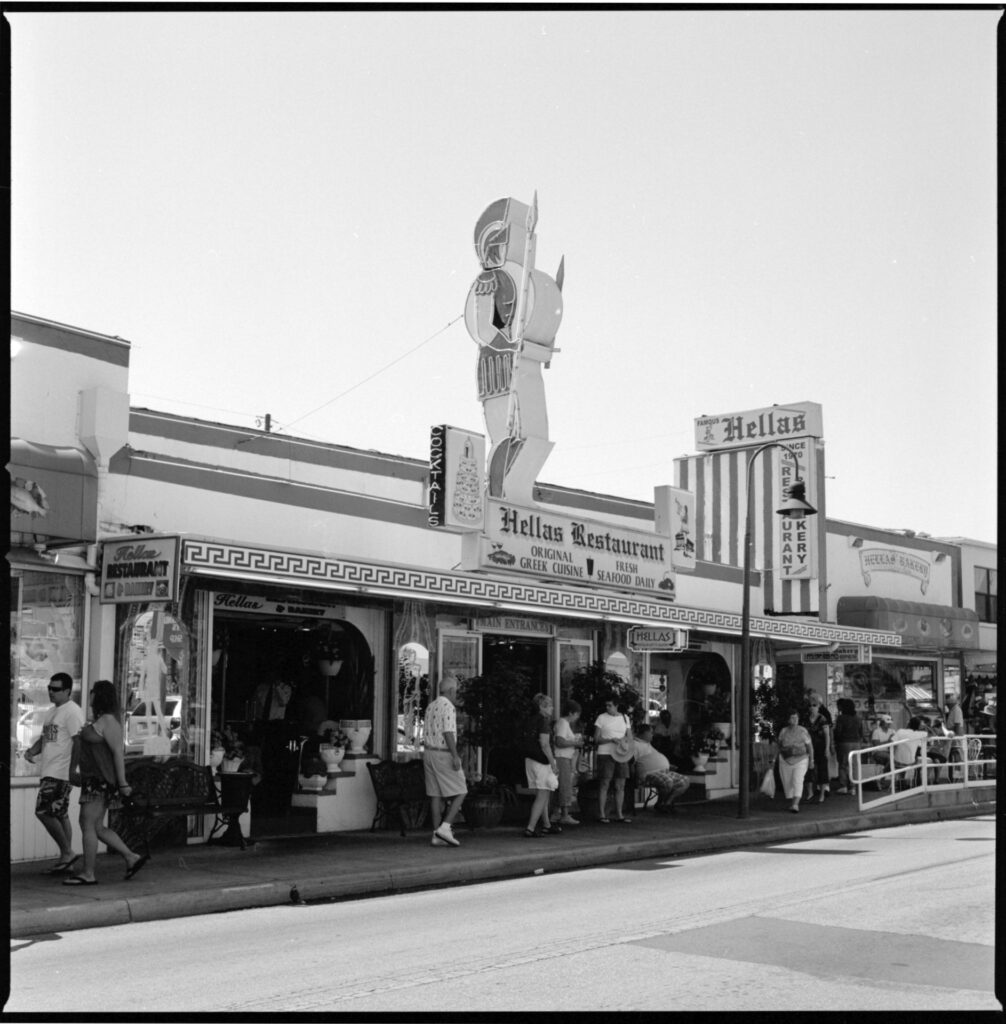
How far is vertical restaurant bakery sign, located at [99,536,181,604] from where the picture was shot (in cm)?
1277

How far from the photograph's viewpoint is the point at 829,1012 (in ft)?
21.6

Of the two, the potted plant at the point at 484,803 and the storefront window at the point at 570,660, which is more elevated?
the storefront window at the point at 570,660

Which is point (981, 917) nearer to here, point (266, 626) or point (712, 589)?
point (266, 626)

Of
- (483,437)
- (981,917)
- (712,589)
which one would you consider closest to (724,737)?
(712,589)

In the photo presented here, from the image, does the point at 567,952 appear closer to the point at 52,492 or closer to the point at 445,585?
the point at 52,492

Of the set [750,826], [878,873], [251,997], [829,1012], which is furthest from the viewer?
[750,826]

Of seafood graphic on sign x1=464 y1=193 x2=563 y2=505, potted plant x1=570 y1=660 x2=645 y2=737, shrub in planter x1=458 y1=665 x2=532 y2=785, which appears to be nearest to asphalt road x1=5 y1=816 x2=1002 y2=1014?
shrub in planter x1=458 y1=665 x2=532 y2=785

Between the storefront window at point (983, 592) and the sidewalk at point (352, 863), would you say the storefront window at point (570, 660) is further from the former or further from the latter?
the storefront window at point (983, 592)

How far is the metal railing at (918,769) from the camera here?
68.8ft

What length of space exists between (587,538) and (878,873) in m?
6.95

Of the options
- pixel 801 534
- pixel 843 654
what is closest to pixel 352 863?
pixel 843 654

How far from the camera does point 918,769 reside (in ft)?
78.8

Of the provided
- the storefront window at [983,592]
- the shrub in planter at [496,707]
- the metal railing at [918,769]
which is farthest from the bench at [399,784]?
the storefront window at [983,592]

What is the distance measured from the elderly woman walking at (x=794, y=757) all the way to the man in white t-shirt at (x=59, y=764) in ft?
37.9
